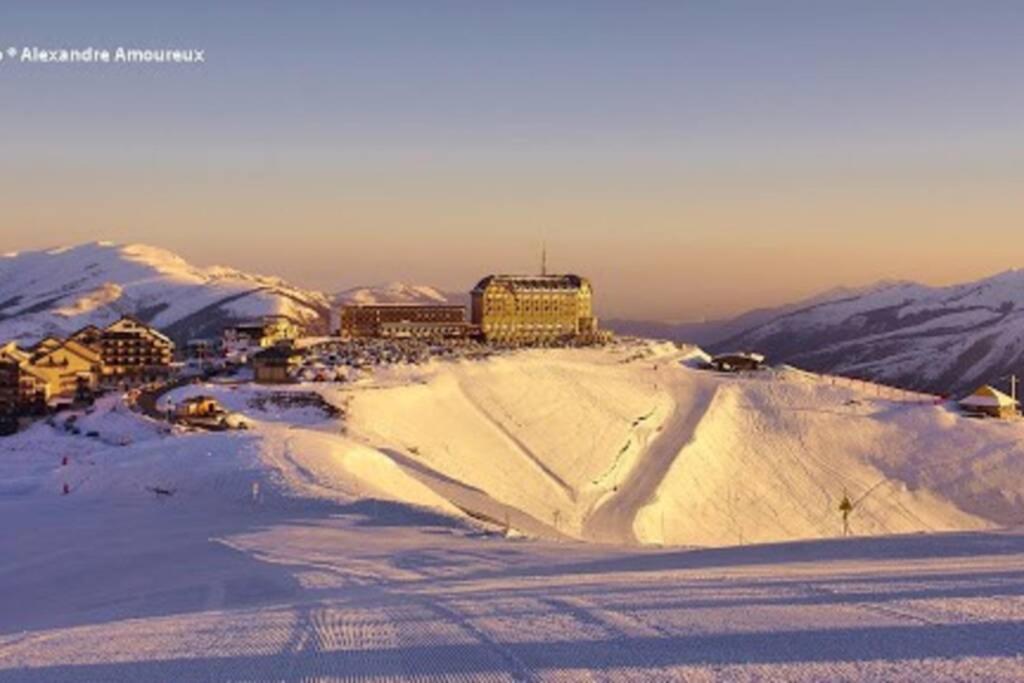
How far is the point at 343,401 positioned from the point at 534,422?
14.7 m

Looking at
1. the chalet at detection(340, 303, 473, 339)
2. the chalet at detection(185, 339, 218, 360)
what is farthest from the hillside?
the chalet at detection(340, 303, 473, 339)

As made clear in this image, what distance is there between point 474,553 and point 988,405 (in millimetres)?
68927

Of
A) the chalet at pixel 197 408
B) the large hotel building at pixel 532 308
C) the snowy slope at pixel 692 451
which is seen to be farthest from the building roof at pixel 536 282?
the chalet at pixel 197 408

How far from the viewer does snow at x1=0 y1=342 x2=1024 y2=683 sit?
41.0ft

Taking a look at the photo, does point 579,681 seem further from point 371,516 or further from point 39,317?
point 39,317

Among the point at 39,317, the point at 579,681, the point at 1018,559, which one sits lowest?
the point at 39,317

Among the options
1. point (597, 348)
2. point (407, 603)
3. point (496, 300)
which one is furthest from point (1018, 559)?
point (496, 300)

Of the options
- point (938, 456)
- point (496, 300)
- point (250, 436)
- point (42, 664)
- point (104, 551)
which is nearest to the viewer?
point (42, 664)

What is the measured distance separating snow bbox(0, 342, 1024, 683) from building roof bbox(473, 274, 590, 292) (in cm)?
6342

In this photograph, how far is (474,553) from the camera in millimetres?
23125

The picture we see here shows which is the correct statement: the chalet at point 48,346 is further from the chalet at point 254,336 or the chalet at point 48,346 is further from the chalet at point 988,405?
the chalet at point 988,405

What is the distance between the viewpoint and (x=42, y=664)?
42.4 feet

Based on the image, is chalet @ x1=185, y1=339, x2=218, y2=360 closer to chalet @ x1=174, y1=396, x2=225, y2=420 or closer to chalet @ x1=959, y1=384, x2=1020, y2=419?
chalet @ x1=174, y1=396, x2=225, y2=420

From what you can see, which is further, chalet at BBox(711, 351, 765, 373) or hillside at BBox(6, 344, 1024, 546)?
chalet at BBox(711, 351, 765, 373)
